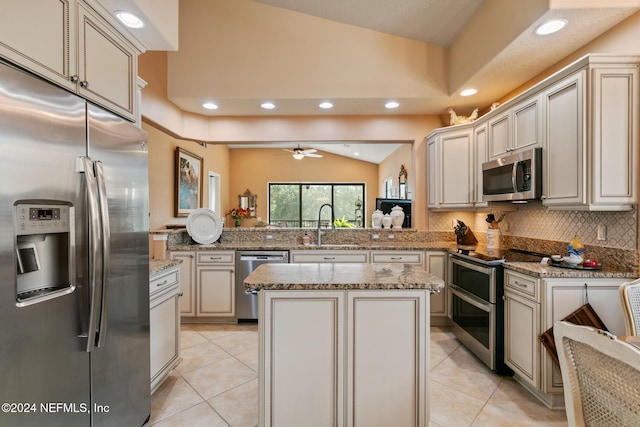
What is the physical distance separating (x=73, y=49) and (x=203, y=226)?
260 cm

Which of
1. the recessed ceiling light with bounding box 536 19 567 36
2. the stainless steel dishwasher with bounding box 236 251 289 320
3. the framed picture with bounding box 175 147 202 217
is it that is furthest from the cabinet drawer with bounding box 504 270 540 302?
the framed picture with bounding box 175 147 202 217

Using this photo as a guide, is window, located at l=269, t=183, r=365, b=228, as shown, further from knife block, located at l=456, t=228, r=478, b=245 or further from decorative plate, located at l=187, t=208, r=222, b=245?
knife block, located at l=456, t=228, r=478, b=245

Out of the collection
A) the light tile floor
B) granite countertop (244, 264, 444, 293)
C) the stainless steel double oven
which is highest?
granite countertop (244, 264, 444, 293)

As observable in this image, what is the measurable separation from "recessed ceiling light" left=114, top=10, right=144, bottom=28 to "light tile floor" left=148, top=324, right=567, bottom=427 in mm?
2376

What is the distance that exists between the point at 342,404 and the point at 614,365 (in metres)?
1.16

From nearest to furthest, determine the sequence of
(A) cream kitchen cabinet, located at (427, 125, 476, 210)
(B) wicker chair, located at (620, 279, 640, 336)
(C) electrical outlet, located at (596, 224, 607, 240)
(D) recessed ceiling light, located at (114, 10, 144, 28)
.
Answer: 1. (B) wicker chair, located at (620, 279, 640, 336)
2. (D) recessed ceiling light, located at (114, 10, 144, 28)
3. (C) electrical outlet, located at (596, 224, 607, 240)
4. (A) cream kitchen cabinet, located at (427, 125, 476, 210)

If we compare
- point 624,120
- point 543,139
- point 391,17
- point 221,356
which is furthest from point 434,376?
point 391,17

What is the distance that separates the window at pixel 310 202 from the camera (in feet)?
30.1

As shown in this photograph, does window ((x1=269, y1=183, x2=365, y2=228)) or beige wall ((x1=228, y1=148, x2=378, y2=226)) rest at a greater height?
beige wall ((x1=228, y1=148, x2=378, y2=226))

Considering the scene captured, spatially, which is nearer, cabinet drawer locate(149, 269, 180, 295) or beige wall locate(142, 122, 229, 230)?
cabinet drawer locate(149, 269, 180, 295)

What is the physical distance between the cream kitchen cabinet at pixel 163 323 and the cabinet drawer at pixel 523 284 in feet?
8.24

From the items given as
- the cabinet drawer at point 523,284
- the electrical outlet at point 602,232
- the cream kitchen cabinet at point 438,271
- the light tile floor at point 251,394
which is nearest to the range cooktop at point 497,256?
the cabinet drawer at point 523,284

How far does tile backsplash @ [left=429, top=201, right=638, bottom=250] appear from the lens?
6.72ft

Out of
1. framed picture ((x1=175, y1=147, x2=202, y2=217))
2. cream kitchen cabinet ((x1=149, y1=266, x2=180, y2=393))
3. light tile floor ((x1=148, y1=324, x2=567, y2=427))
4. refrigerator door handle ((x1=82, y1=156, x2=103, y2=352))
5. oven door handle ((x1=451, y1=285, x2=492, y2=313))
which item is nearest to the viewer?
refrigerator door handle ((x1=82, y1=156, x2=103, y2=352))
